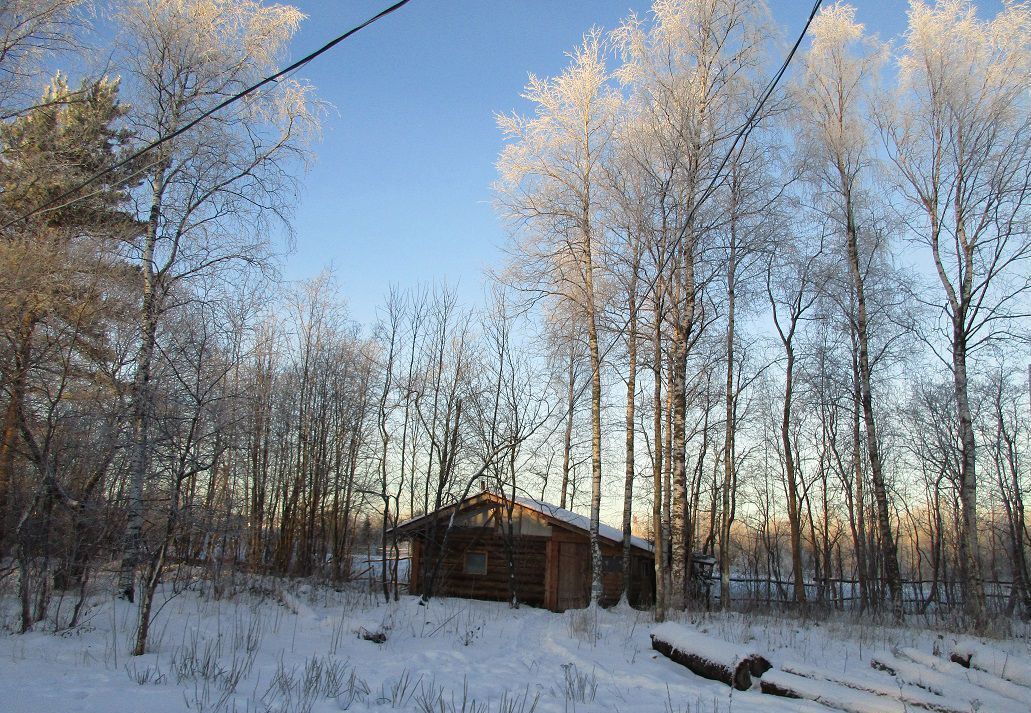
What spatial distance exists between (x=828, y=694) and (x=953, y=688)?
1.48 meters

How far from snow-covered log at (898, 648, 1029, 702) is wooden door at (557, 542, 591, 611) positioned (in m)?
13.1

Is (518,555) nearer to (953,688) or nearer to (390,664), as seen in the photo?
(390,664)

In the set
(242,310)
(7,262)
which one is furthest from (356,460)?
(7,262)

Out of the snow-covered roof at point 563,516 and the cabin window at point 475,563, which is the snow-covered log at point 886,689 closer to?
the snow-covered roof at point 563,516

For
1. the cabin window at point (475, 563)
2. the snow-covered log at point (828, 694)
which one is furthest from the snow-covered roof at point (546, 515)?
the snow-covered log at point (828, 694)

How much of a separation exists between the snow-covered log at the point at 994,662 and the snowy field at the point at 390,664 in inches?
12.9

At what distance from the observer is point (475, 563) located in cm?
2166

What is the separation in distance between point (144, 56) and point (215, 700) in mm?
12192

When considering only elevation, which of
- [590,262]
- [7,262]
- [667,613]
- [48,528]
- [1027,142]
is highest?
[1027,142]

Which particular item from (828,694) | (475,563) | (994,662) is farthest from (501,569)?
(828,694)

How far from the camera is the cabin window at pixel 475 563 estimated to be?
21516 mm

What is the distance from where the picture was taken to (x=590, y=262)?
54.2ft

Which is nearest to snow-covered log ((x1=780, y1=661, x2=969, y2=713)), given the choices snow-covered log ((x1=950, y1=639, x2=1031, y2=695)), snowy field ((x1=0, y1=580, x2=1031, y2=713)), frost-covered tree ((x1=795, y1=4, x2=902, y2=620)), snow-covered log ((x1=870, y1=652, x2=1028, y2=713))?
snowy field ((x1=0, y1=580, x2=1031, y2=713))

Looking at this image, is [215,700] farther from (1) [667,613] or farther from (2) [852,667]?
(1) [667,613]
